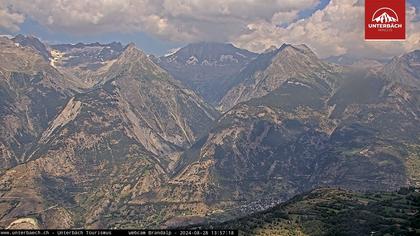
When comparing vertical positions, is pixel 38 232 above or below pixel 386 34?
below

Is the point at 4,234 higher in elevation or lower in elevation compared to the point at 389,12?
lower

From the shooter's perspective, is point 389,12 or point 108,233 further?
point 389,12

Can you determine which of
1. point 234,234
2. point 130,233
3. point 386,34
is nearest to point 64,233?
point 130,233

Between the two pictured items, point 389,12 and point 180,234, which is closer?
point 180,234

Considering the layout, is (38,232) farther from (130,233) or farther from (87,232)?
(130,233)

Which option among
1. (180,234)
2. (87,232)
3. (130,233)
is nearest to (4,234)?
(87,232)

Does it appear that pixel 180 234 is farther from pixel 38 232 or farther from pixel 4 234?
pixel 4 234

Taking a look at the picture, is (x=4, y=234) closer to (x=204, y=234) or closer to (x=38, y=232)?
(x=38, y=232)

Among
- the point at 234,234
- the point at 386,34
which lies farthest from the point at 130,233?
the point at 386,34
